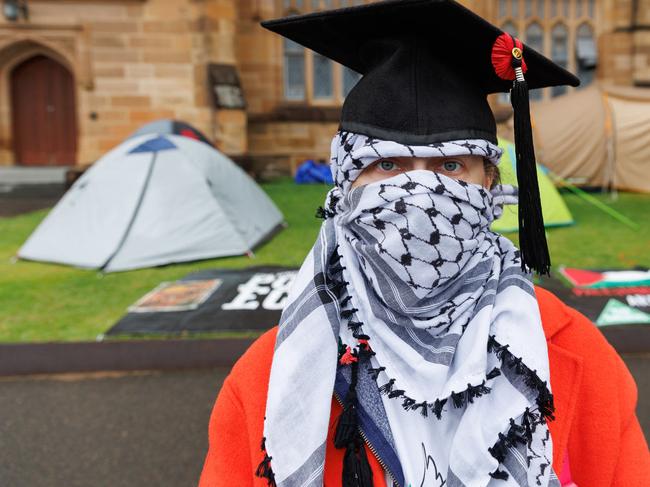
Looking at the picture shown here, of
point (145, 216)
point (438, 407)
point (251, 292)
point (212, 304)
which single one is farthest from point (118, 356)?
point (438, 407)

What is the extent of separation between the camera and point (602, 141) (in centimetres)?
1186

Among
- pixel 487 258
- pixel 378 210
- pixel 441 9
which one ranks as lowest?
pixel 487 258

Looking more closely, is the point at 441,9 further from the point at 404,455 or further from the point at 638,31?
the point at 638,31

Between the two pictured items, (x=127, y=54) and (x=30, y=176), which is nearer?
(x=127, y=54)

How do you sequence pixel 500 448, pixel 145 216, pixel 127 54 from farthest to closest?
pixel 127 54, pixel 145 216, pixel 500 448

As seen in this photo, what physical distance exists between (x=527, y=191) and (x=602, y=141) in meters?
11.9

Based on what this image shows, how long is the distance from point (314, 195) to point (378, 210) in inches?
441

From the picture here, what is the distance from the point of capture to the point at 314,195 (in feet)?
40.5

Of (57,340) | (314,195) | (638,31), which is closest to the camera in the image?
(57,340)

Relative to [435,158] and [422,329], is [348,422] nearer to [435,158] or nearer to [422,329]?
[422,329]

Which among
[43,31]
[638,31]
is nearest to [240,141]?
[43,31]

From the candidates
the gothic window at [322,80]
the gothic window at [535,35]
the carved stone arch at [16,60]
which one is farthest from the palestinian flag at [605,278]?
the gothic window at [535,35]

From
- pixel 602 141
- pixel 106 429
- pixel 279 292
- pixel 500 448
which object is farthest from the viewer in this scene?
pixel 602 141

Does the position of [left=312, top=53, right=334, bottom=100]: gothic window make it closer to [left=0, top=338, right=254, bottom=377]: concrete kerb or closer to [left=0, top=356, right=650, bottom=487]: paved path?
[left=0, top=338, right=254, bottom=377]: concrete kerb
